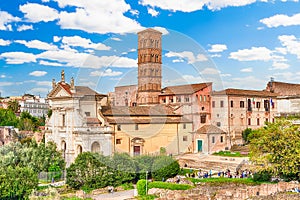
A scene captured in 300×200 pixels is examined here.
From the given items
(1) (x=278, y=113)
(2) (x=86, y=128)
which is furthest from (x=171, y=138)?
(1) (x=278, y=113)

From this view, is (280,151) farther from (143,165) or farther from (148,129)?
(148,129)

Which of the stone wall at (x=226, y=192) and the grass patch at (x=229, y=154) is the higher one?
the grass patch at (x=229, y=154)

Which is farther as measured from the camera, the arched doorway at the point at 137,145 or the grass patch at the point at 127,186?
the arched doorway at the point at 137,145

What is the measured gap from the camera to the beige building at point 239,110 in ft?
164

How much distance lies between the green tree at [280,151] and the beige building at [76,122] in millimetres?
16544

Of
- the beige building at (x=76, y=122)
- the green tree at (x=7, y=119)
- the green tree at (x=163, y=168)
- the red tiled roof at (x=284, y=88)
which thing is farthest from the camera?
the green tree at (x=7, y=119)

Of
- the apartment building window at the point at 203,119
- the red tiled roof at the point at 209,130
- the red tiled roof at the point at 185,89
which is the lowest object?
the red tiled roof at the point at 209,130

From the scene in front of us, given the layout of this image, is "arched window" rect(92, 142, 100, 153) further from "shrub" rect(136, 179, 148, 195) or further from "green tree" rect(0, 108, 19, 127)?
"green tree" rect(0, 108, 19, 127)

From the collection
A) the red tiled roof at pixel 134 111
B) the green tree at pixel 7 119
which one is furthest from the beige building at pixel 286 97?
the green tree at pixel 7 119

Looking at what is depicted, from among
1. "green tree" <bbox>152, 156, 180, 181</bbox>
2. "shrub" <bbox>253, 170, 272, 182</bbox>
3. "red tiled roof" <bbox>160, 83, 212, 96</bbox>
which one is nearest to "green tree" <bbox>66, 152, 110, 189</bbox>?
"green tree" <bbox>152, 156, 180, 181</bbox>

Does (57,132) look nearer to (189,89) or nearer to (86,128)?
(86,128)

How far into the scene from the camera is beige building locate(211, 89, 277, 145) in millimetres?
49969

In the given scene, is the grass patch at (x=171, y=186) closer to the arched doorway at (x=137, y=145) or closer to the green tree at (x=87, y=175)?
the green tree at (x=87, y=175)

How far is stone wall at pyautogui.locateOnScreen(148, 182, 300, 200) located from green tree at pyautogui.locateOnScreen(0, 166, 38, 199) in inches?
349
